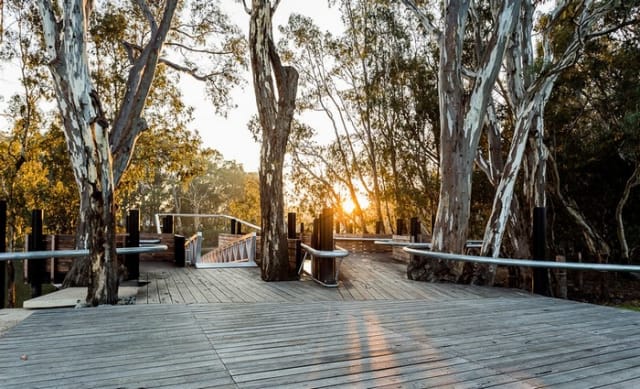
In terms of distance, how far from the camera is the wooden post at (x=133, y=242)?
20.7 feet

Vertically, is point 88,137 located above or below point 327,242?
above

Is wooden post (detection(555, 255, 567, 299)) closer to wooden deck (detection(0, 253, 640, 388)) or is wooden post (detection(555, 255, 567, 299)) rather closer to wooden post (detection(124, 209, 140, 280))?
wooden deck (detection(0, 253, 640, 388))

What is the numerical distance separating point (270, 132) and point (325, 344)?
14.8 ft

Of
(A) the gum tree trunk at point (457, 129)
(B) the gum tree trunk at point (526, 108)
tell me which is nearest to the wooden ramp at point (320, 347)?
(A) the gum tree trunk at point (457, 129)

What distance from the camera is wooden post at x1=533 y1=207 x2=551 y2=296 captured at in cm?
571

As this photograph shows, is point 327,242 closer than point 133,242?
No

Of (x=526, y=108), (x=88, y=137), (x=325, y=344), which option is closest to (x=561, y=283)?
(x=526, y=108)

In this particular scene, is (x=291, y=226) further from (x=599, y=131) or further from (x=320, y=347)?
(x=599, y=131)

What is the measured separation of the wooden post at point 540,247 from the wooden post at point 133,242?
17.6 feet

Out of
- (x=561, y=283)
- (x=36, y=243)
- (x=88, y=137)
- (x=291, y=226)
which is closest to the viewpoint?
(x=88, y=137)

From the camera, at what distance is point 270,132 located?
23.4 ft

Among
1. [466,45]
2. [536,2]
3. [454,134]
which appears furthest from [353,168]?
[454,134]

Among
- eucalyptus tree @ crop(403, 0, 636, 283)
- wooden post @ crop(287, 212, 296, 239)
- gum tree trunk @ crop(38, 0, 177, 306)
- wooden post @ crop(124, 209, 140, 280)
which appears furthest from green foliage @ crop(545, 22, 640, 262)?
gum tree trunk @ crop(38, 0, 177, 306)

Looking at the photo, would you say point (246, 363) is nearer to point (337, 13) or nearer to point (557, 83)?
point (557, 83)
